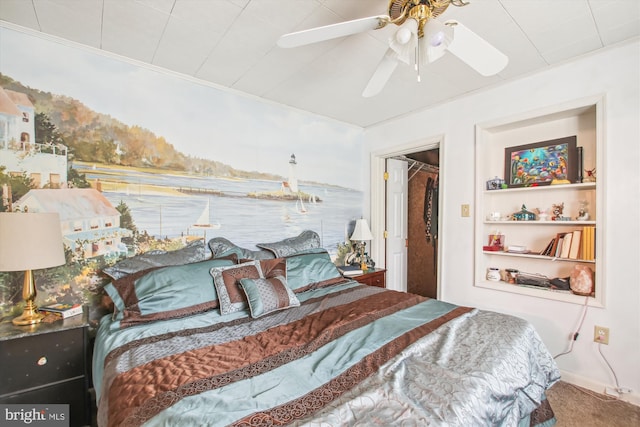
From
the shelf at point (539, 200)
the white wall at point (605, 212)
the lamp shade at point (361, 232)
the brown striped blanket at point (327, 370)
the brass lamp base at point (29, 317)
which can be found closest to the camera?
the brown striped blanket at point (327, 370)

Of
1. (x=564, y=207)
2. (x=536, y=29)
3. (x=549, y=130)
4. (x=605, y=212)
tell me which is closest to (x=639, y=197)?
(x=605, y=212)

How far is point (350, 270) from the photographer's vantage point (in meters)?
3.28

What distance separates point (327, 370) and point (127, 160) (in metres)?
2.10

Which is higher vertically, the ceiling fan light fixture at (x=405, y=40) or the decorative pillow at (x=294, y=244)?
the ceiling fan light fixture at (x=405, y=40)

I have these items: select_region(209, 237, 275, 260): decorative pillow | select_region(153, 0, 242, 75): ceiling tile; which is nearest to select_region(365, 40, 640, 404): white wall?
select_region(209, 237, 275, 260): decorative pillow

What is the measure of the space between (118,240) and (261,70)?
171 cm

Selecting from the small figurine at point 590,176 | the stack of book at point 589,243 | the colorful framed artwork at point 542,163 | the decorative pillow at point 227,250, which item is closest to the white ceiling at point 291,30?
→ the colorful framed artwork at point 542,163

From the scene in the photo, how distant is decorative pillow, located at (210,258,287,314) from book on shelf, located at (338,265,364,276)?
3.74 ft

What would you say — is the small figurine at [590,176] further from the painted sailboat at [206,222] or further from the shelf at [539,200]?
the painted sailboat at [206,222]

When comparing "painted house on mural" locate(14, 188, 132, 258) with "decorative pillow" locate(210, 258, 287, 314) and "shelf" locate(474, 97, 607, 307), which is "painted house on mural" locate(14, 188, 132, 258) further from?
"shelf" locate(474, 97, 607, 307)

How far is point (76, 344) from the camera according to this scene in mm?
1690

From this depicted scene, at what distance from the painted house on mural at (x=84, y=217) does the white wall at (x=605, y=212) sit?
2.97 m

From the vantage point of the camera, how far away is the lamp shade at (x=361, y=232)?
347 cm

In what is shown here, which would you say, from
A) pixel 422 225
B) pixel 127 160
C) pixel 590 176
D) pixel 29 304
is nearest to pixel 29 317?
pixel 29 304
